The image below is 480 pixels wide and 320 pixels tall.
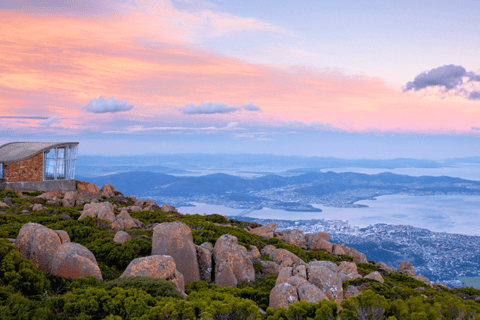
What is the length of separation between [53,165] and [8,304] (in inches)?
1358

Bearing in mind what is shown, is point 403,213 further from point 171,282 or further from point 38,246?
point 38,246

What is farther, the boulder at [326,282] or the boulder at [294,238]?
the boulder at [294,238]

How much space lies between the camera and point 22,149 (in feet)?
123

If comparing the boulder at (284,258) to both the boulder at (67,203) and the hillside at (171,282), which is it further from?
the boulder at (67,203)

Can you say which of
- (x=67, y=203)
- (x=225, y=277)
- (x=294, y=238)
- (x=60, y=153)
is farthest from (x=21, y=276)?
(x=60, y=153)

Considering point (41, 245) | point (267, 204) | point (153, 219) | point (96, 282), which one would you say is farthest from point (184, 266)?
point (267, 204)

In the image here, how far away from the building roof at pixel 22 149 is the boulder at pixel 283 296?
35.6 meters

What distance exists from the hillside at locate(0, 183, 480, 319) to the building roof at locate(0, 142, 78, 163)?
1832 cm

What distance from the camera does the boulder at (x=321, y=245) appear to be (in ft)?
83.0

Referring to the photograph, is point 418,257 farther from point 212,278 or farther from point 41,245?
point 41,245

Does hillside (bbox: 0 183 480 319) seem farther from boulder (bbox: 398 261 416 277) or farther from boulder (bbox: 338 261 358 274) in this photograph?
boulder (bbox: 398 261 416 277)

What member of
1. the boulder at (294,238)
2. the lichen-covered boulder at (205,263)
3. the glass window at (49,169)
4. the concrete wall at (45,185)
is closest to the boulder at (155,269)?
the lichen-covered boulder at (205,263)

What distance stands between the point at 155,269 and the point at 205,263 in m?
3.80

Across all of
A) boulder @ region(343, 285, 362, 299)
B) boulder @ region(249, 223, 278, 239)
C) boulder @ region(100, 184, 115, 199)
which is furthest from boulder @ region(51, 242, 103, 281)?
boulder @ region(100, 184, 115, 199)
